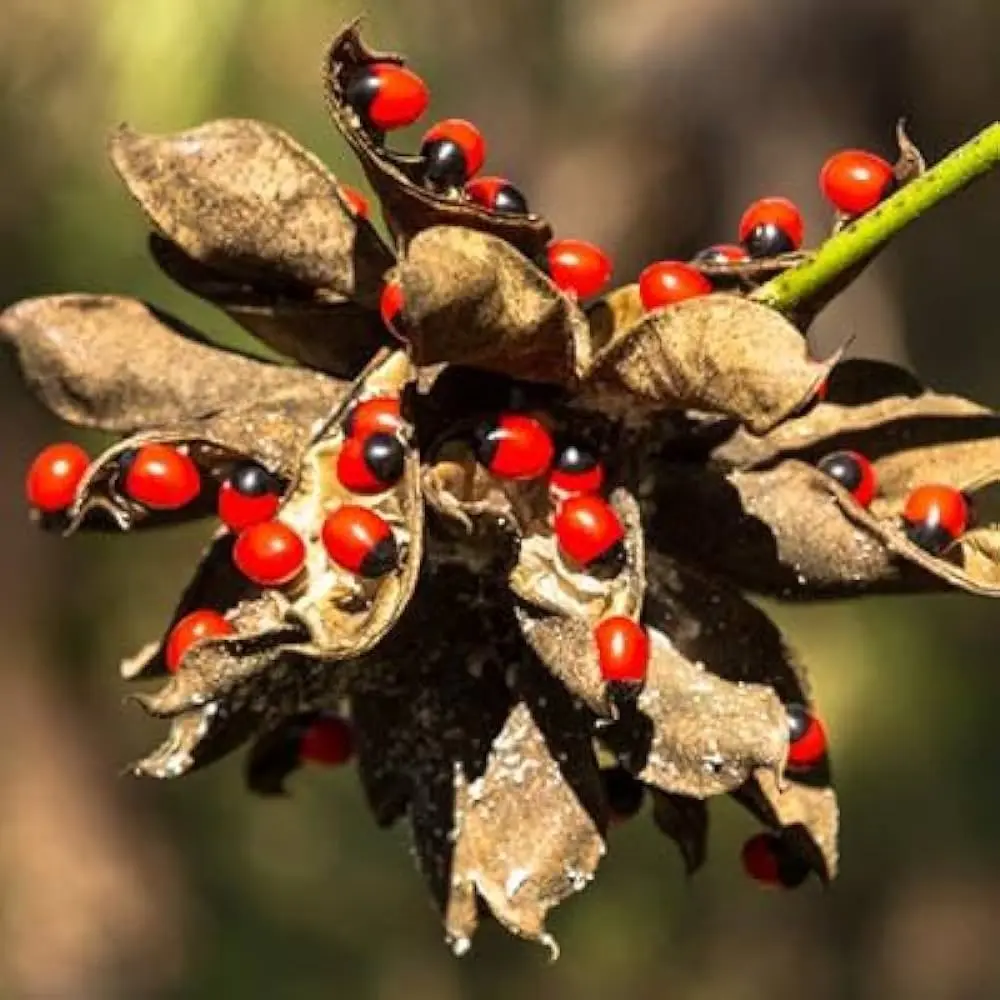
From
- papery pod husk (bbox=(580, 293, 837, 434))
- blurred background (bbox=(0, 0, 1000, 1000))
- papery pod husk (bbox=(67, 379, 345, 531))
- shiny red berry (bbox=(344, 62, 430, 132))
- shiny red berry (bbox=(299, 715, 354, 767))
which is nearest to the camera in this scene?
papery pod husk (bbox=(580, 293, 837, 434))

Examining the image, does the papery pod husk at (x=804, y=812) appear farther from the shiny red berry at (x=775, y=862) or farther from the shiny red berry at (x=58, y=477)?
the shiny red berry at (x=58, y=477)

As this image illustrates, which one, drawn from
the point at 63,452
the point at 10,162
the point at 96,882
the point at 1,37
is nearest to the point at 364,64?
the point at 63,452

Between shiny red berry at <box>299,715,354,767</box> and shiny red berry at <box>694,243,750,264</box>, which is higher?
shiny red berry at <box>694,243,750,264</box>

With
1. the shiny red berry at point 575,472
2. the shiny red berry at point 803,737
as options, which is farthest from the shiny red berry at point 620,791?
the shiny red berry at point 575,472

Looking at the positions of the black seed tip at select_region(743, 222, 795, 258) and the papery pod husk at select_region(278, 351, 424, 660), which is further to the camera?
the black seed tip at select_region(743, 222, 795, 258)

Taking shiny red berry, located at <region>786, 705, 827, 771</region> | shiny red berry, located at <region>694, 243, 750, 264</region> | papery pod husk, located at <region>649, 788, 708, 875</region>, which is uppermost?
shiny red berry, located at <region>694, 243, 750, 264</region>

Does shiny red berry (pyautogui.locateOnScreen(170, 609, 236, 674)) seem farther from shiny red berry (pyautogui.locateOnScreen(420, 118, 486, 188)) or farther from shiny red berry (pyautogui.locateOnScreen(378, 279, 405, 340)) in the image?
shiny red berry (pyautogui.locateOnScreen(420, 118, 486, 188))

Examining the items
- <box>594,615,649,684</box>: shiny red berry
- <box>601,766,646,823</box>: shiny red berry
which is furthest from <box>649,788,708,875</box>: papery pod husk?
<box>594,615,649,684</box>: shiny red berry
